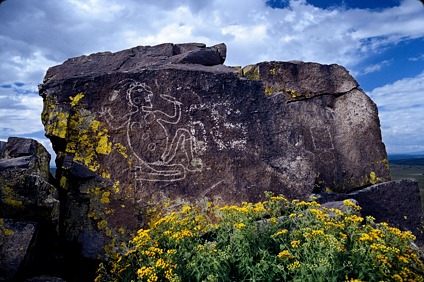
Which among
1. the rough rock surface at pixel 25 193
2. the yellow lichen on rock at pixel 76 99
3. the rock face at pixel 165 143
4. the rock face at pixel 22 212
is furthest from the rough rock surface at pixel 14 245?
the yellow lichen on rock at pixel 76 99

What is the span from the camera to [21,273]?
418 cm

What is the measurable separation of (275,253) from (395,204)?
3690mm

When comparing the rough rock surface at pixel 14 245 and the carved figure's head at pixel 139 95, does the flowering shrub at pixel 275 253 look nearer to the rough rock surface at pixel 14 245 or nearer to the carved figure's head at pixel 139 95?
the rough rock surface at pixel 14 245

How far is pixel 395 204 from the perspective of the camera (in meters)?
6.75

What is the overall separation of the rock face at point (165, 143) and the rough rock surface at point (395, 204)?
326mm

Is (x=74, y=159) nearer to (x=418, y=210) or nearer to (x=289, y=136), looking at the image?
(x=289, y=136)

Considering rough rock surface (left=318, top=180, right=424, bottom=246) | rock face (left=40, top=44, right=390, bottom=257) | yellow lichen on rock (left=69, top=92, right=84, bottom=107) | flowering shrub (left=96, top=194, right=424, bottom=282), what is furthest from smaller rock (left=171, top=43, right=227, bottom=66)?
rough rock surface (left=318, top=180, right=424, bottom=246)

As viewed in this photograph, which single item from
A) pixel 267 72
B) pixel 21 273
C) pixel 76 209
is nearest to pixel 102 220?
pixel 76 209

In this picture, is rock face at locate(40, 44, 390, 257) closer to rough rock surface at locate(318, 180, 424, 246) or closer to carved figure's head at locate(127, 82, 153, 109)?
carved figure's head at locate(127, 82, 153, 109)

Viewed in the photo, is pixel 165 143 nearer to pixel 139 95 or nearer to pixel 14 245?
pixel 139 95

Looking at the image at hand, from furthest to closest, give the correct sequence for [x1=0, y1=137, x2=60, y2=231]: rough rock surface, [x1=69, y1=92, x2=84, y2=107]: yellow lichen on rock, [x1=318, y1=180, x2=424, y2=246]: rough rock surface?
1. [x1=318, y1=180, x2=424, y2=246]: rough rock surface
2. [x1=69, y1=92, x2=84, y2=107]: yellow lichen on rock
3. [x1=0, y1=137, x2=60, y2=231]: rough rock surface

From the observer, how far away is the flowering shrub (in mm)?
3496

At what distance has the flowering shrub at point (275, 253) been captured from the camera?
3496mm

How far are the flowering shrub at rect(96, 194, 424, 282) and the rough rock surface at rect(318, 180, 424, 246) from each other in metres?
2.45
